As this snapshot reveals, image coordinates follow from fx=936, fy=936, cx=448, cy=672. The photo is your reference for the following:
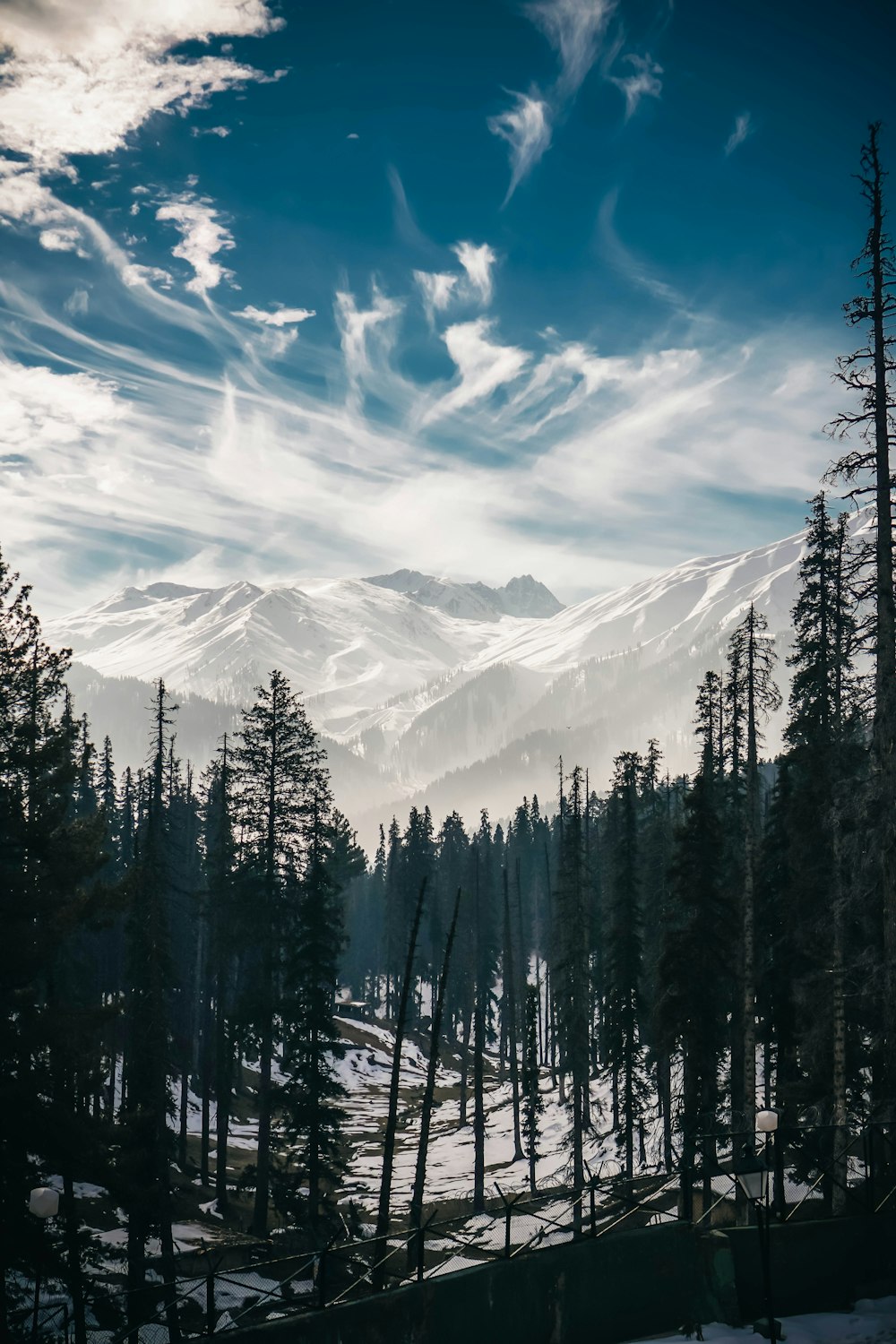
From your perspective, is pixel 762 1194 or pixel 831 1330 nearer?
pixel 762 1194

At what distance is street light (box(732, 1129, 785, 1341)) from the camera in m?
14.4

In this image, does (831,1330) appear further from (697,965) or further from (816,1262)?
(697,965)

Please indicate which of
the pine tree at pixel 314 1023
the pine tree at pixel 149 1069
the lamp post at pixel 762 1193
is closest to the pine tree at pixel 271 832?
the pine tree at pixel 314 1023

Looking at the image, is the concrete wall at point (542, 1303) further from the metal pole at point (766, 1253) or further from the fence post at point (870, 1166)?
the fence post at point (870, 1166)

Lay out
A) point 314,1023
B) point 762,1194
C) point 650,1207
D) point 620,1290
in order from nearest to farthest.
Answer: point 762,1194
point 620,1290
point 650,1207
point 314,1023

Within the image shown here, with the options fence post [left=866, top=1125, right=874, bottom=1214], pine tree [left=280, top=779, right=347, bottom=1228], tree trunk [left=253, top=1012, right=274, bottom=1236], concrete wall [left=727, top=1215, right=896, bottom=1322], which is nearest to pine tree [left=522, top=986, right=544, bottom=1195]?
pine tree [left=280, top=779, right=347, bottom=1228]

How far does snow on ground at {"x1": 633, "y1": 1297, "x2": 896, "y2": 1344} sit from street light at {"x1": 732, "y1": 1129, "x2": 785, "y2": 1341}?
323mm

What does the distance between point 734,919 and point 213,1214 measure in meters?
22.8

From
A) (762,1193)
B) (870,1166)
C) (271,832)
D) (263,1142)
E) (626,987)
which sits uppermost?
(271,832)

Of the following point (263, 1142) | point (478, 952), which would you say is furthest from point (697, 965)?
point (478, 952)

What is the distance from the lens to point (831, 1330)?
49.5 feet

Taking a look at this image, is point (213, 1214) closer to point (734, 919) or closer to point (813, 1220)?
point (734, 919)

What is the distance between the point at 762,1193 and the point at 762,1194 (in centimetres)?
15

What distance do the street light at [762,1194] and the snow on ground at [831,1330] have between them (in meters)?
0.32
